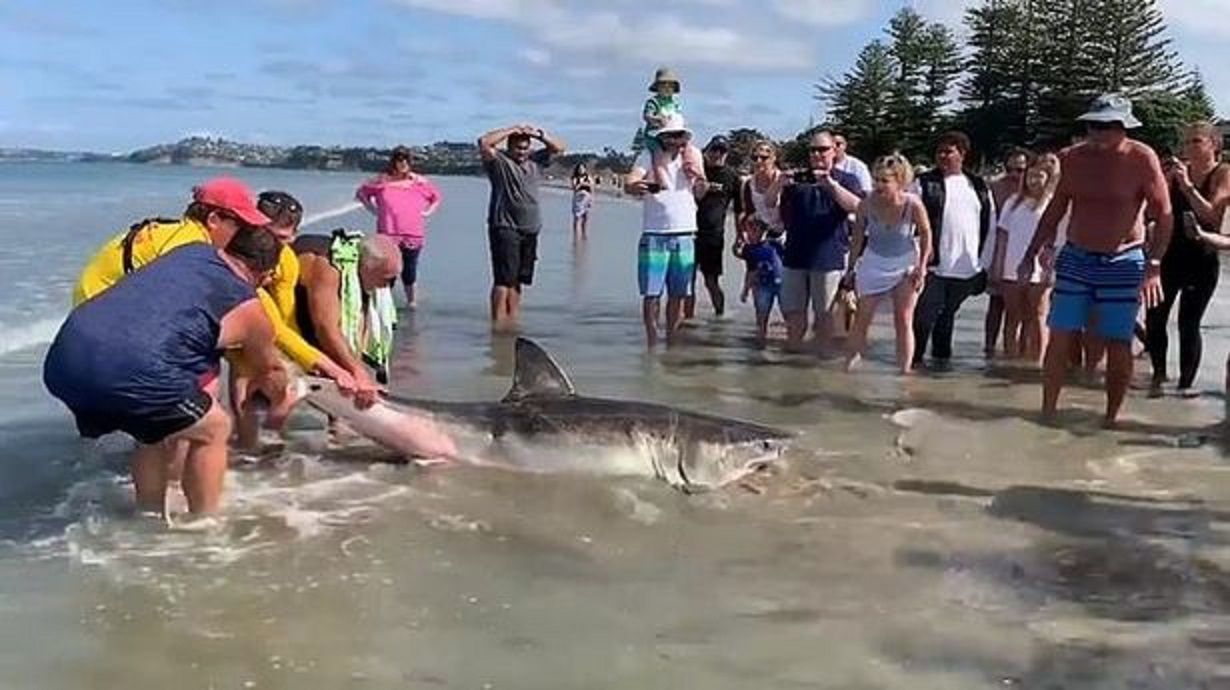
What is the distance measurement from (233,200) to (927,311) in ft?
22.5

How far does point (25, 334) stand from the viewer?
41.2 ft

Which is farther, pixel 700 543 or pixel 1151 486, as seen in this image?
pixel 1151 486

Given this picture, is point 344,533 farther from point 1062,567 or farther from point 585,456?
point 1062,567

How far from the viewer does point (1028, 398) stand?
10109 mm

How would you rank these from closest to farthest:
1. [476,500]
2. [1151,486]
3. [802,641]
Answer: [802,641], [476,500], [1151,486]

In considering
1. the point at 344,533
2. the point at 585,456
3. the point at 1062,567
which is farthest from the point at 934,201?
the point at 344,533

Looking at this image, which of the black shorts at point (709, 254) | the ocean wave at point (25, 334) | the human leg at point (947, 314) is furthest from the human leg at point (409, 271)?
the human leg at point (947, 314)

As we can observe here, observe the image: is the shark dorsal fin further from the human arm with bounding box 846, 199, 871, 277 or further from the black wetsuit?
the black wetsuit

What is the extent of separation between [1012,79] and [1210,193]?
71.3 meters

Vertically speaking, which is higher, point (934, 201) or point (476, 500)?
point (934, 201)

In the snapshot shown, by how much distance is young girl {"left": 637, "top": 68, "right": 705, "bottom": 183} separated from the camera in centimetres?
1199

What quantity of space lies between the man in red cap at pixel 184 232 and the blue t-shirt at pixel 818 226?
6305 millimetres

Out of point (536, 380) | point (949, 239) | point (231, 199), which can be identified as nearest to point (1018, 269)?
point (949, 239)

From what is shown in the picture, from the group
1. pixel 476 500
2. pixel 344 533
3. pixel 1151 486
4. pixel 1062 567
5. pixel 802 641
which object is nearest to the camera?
pixel 802 641
